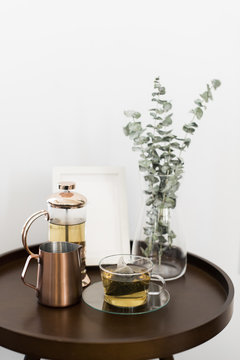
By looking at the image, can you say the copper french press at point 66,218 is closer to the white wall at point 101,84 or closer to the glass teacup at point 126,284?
the glass teacup at point 126,284

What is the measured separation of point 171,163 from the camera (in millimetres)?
903

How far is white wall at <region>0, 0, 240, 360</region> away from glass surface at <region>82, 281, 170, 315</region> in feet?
1.06

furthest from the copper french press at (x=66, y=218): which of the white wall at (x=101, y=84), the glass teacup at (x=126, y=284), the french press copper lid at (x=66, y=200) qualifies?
the white wall at (x=101, y=84)

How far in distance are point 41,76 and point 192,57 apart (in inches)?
15.6

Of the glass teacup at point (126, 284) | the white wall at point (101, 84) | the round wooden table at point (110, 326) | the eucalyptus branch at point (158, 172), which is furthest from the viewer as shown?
the white wall at point (101, 84)

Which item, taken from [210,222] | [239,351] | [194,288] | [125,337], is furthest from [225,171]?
[125,337]

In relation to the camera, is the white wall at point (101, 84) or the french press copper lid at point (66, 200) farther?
the white wall at point (101, 84)

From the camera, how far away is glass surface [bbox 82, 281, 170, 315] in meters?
0.73

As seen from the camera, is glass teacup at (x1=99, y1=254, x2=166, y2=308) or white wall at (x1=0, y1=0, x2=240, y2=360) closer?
glass teacup at (x1=99, y1=254, x2=166, y2=308)

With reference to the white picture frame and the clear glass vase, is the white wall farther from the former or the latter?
the clear glass vase

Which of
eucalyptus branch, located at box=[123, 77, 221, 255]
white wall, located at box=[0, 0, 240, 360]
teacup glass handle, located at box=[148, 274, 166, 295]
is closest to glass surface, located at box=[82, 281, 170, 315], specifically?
teacup glass handle, located at box=[148, 274, 166, 295]

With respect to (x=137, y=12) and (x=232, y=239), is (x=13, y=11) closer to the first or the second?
(x=137, y=12)

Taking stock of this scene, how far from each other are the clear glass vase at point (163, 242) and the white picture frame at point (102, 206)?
0.08 metres

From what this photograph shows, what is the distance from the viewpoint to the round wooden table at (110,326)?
62 cm
